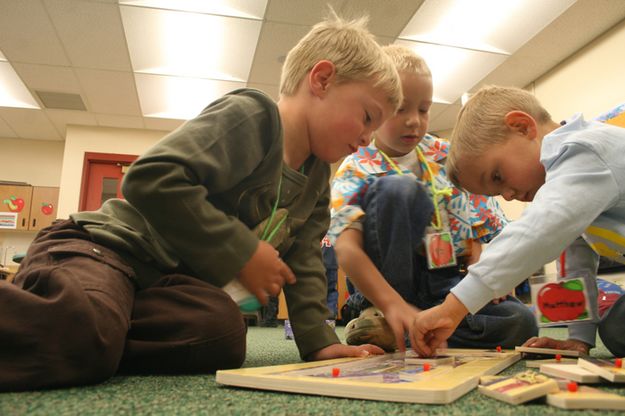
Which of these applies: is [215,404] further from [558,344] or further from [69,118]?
[69,118]

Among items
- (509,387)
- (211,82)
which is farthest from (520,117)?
(211,82)

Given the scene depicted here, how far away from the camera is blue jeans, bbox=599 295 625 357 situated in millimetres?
877

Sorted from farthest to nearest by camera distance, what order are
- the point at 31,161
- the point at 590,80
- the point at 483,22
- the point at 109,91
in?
the point at 31,161
the point at 109,91
the point at 590,80
the point at 483,22

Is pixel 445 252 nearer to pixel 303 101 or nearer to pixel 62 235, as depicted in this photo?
pixel 303 101

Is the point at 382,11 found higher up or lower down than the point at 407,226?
Answer: higher up

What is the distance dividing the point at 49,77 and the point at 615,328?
3.82m

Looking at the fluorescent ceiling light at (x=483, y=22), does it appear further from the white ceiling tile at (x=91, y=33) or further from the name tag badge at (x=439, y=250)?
the name tag badge at (x=439, y=250)

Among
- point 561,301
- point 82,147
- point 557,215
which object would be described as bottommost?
point 561,301

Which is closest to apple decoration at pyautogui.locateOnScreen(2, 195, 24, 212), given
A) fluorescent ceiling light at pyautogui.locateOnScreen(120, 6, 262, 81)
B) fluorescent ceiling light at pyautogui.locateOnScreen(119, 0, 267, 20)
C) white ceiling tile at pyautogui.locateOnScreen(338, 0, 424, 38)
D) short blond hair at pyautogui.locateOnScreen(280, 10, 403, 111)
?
fluorescent ceiling light at pyautogui.locateOnScreen(120, 6, 262, 81)

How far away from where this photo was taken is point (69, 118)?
14.6 ft

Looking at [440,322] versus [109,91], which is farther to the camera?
[109,91]

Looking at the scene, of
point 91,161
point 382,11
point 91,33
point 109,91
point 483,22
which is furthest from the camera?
point 91,161

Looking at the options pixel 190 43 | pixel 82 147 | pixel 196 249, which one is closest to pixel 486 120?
pixel 196 249

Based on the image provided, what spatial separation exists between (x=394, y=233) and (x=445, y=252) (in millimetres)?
120
